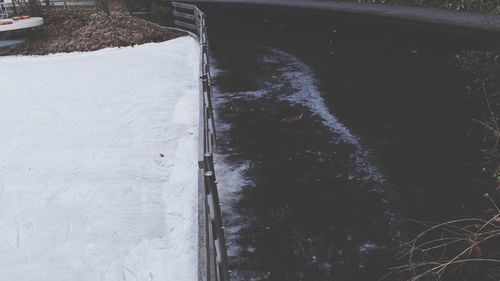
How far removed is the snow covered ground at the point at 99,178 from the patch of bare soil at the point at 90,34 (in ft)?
14.6

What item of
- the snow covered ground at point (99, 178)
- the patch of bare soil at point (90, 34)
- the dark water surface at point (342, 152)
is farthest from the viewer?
the patch of bare soil at point (90, 34)

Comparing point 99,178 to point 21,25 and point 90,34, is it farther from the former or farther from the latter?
point 21,25

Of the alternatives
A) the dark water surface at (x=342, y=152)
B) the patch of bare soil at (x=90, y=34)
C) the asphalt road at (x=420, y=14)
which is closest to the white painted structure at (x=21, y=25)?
the patch of bare soil at (x=90, y=34)

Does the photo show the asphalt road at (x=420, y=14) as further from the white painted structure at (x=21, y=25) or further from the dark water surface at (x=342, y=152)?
the white painted structure at (x=21, y=25)

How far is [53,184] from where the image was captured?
5945 millimetres

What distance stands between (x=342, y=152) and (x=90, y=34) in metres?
12.4

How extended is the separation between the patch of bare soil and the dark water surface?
436 cm

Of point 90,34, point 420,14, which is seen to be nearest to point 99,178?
point 420,14

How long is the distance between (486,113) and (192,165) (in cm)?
506

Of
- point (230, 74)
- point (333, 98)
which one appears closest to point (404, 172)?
point (333, 98)

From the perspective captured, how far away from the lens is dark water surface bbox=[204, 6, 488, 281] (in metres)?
4.62

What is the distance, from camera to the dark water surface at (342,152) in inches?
182

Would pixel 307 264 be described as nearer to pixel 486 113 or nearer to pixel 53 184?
pixel 53 184

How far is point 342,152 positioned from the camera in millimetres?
6699
